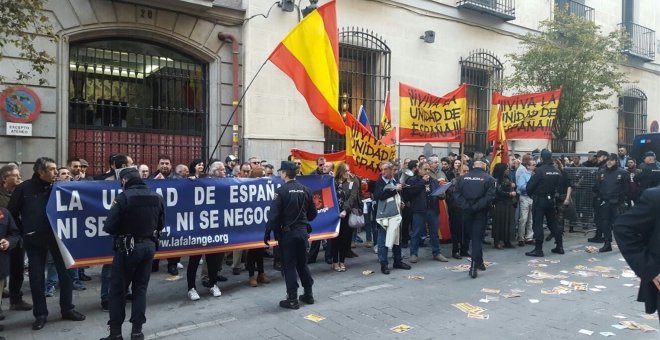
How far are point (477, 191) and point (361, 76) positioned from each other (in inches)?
297

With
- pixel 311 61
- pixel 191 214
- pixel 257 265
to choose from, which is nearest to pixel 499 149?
pixel 311 61

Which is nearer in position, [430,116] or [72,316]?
[72,316]

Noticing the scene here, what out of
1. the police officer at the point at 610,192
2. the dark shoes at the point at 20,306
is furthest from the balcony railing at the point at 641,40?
the dark shoes at the point at 20,306

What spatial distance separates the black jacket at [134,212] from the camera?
201 inches

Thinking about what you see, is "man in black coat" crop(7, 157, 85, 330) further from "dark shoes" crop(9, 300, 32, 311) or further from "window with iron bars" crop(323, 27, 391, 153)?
"window with iron bars" crop(323, 27, 391, 153)

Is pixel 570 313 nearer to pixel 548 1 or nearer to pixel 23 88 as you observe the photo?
pixel 23 88

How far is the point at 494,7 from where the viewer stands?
1797cm

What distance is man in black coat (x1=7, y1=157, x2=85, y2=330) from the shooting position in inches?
224

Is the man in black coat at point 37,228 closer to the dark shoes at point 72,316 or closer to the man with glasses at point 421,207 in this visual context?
the dark shoes at point 72,316

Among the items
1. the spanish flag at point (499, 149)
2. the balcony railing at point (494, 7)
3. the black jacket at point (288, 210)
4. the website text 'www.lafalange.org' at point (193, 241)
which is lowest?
the website text 'www.lafalange.org' at point (193, 241)

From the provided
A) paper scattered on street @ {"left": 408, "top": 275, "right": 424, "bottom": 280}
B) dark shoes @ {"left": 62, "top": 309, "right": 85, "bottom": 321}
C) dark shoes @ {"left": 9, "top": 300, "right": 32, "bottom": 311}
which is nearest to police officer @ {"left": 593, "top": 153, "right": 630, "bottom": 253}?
paper scattered on street @ {"left": 408, "top": 275, "right": 424, "bottom": 280}

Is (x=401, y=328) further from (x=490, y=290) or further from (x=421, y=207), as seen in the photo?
(x=421, y=207)

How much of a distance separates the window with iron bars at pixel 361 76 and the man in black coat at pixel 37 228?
9092 millimetres

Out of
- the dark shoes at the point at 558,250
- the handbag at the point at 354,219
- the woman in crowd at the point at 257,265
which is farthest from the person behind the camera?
the dark shoes at the point at 558,250
